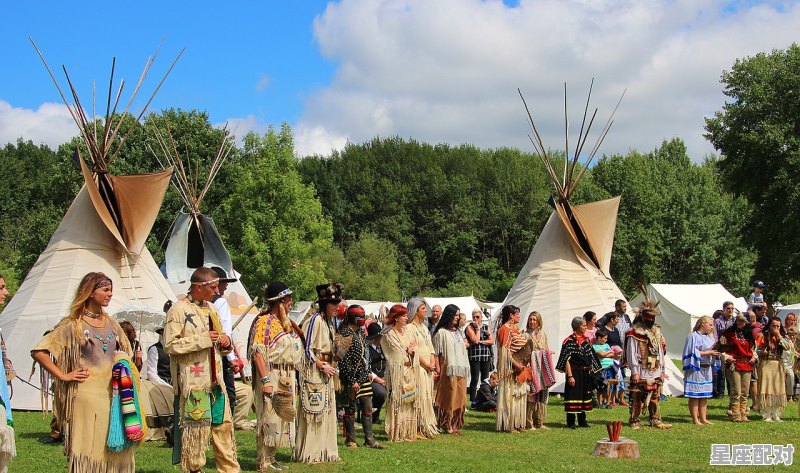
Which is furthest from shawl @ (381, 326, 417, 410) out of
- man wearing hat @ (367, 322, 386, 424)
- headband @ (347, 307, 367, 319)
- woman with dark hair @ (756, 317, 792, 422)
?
woman with dark hair @ (756, 317, 792, 422)

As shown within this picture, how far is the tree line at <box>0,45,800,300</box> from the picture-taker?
27938mm

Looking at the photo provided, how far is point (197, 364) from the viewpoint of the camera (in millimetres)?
6719

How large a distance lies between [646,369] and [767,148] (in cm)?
1818

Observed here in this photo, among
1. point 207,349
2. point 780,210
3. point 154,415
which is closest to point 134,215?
point 154,415

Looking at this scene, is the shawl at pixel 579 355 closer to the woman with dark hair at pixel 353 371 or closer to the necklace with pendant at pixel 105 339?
the woman with dark hair at pixel 353 371

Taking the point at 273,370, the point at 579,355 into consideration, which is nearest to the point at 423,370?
the point at 579,355

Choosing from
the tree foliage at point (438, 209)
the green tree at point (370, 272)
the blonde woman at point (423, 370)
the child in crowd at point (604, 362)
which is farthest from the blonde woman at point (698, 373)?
the tree foliage at point (438, 209)

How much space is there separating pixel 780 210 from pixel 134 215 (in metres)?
21.3

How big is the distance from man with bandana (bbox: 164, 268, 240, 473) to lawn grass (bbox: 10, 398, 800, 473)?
1.28 m

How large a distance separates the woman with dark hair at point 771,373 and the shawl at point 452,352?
180 inches

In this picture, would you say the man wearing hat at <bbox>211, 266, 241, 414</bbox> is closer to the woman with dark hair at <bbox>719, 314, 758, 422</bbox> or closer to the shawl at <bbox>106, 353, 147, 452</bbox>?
the shawl at <bbox>106, 353, 147, 452</bbox>

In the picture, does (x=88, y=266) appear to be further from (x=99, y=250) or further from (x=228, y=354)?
(x=228, y=354)

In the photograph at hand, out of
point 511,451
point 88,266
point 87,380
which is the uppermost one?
point 88,266

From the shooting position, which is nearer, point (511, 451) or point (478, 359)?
point (511, 451)
